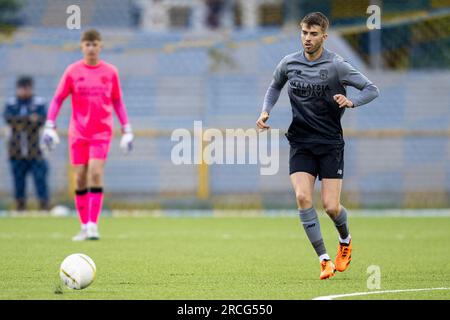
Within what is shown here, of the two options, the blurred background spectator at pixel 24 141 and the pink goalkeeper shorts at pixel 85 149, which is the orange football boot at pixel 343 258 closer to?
the pink goalkeeper shorts at pixel 85 149

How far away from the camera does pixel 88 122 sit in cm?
1310

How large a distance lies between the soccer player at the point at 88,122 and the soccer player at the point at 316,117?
4.11 metres

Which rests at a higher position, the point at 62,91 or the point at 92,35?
the point at 92,35

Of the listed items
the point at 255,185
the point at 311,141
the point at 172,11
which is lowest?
the point at 255,185

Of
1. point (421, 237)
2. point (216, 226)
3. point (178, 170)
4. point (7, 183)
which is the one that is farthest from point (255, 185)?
point (421, 237)

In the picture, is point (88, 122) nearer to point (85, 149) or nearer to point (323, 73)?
point (85, 149)

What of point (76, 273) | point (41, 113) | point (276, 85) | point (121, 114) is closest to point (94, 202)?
point (121, 114)

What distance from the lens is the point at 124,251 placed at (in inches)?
465

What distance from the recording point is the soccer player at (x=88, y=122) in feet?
43.0

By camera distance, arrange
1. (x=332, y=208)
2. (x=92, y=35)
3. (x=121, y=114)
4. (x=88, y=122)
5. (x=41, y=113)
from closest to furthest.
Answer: (x=332, y=208), (x=92, y=35), (x=88, y=122), (x=121, y=114), (x=41, y=113)

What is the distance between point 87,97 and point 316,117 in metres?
4.47

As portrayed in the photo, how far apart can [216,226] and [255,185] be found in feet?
20.8

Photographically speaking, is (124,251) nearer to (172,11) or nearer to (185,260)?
(185,260)

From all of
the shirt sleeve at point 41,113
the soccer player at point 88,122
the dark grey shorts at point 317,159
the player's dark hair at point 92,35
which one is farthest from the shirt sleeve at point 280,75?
the shirt sleeve at point 41,113
